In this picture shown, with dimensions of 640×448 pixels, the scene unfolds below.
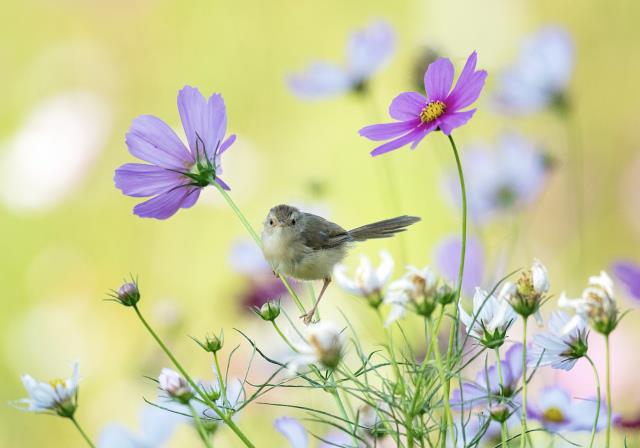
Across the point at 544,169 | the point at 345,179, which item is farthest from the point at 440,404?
the point at 345,179

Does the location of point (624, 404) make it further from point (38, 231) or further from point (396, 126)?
point (38, 231)

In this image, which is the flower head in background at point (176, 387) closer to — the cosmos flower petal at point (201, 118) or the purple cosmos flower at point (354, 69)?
the cosmos flower petal at point (201, 118)

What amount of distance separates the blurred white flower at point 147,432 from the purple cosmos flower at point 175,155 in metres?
0.16

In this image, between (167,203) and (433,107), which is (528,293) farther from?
(167,203)

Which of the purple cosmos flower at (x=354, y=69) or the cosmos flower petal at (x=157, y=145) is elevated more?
the purple cosmos flower at (x=354, y=69)

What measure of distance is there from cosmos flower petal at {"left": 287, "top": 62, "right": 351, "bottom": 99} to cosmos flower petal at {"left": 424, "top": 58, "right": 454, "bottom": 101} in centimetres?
56

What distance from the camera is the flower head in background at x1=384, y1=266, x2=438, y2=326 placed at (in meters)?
0.45

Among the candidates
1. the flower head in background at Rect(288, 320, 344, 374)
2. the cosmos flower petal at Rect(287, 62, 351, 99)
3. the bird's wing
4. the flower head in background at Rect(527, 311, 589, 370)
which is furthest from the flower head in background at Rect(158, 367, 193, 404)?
the cosmos flower petal at Rect(287, 62, 351, 99)

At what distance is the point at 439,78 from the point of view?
510 millimetres

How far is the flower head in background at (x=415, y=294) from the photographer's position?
0.45 metres

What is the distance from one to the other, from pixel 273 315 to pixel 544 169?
0.61 meters

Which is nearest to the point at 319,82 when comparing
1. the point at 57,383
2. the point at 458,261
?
the point at 458,261

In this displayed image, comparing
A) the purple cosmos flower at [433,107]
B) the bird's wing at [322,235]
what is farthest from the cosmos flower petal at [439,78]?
the bird's wing at [322,235]

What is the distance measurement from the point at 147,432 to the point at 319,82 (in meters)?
0.54
